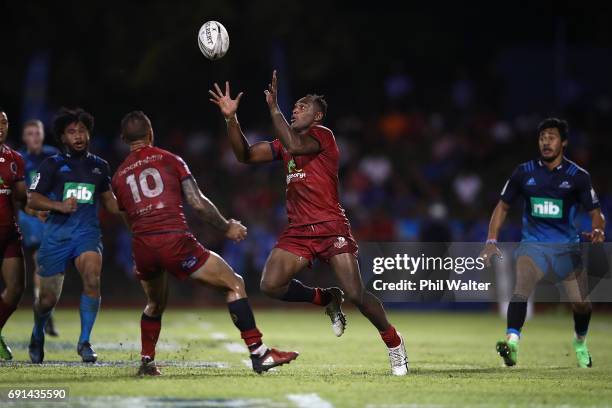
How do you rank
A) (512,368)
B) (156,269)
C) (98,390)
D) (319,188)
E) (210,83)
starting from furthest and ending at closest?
(210,83), (512,368), (319,188), (156,269), (98,390)

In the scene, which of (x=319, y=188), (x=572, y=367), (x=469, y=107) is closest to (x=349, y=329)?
(x=572, y=367)

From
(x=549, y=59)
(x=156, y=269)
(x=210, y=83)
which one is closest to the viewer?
(x=156, y=269)

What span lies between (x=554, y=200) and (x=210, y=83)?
571 inches

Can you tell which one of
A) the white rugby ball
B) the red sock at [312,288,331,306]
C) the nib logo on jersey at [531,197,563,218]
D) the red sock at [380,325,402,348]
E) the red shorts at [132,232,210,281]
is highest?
the white rugby ball

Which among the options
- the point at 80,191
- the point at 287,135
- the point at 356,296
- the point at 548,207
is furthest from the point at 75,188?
the point at 548,207

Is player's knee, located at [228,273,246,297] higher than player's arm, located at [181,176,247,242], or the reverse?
player's arm, located at [181,176,247,242]

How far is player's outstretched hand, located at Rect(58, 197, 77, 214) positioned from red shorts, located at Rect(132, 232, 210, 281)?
1209 mm

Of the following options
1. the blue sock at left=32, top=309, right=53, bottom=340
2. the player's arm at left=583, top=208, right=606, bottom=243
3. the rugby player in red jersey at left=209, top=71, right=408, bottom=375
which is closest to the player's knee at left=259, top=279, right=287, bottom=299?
Answer: the rugby player in red jersey at left=209, top=71, right=408, bottom=375

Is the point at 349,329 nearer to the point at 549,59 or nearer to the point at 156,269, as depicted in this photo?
the point at 156,269

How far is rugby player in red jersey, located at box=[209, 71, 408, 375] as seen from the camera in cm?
962

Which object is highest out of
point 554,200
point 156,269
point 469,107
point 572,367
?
point 469,107

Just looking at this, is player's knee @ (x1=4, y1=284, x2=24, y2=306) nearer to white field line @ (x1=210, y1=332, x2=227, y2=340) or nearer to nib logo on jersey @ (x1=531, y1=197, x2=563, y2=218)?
white field line @ (x1=210, y1=332, x2=227, y2=340)

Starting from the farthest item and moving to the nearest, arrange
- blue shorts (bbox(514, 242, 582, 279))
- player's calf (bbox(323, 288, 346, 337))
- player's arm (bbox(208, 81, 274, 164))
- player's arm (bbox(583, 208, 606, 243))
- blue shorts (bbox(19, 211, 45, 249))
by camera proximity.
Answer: blue shorts (bbox(19, 211, 45, 249)) < blue shorts (bbox(514, 242, 582, 279)) < player's arm (bbox(583, 208, 606, 243)) < player's calf (bbox(323, 288, 346, 337)) < player's arm (bbox(208, 81, 274, 164))

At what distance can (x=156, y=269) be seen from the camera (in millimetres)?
9023
